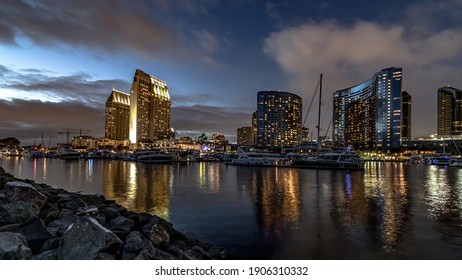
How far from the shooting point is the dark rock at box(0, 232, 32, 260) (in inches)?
276

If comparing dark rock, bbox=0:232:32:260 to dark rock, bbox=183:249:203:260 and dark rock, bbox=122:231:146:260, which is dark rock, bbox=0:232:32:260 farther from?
dark rock, bbox=183:249:203:260

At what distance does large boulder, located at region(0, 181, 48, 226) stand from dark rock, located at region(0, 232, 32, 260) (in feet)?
7.99

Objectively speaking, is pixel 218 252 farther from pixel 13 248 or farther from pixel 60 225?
pixel 13 248

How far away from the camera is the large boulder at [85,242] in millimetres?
7398

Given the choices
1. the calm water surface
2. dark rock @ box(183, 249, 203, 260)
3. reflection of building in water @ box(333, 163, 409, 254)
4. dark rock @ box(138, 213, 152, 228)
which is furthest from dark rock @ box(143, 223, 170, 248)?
reflection of building in water @ box(333, 163, 409, 254)

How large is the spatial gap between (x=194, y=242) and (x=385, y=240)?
9638 mm

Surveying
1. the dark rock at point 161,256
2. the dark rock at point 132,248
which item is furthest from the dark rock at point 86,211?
the dark rock at point 161,256

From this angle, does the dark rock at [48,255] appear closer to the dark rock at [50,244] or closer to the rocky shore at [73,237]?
the rocky shore at [73,237]

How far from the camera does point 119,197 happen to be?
86.3 ft
